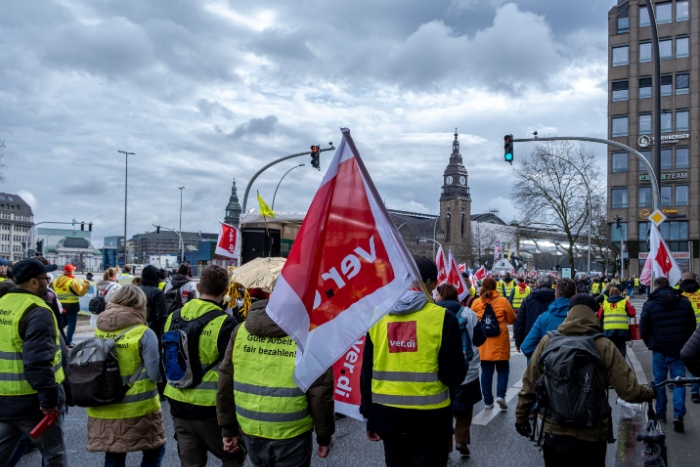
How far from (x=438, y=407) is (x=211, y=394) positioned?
1499 mm

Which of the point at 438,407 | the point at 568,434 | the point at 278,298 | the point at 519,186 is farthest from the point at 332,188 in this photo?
the point at 519,186

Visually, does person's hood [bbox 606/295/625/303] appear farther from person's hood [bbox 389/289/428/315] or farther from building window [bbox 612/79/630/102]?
building window [bbox 612/79/630/102]

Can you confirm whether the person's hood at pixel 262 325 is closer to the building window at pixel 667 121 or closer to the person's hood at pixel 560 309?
the person's hood at pixel 560 309

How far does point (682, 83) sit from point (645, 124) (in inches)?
159

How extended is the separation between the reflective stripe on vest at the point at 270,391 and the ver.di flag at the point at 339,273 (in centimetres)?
46

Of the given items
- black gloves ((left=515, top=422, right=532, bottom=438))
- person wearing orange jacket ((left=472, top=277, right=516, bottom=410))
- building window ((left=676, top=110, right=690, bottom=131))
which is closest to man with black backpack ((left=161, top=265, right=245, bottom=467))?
black gloves ((left=515, top=422, right=532, bottom=438))

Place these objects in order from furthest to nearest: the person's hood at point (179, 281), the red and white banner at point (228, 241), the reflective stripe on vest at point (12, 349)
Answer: the red and white banner at point (228, 241) < the person's hood at point (179, 281) < the reflective stripe on vest at point (12, 349)

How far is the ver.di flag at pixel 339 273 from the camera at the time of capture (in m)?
3.54

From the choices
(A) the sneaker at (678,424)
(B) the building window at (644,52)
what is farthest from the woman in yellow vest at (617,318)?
(B) the building window at (644,52)

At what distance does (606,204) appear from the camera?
196ft

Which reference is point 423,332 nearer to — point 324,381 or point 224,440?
point 324,381

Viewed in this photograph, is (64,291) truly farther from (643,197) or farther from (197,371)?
(643,197)

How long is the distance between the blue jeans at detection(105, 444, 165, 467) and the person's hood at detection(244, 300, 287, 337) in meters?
1.51

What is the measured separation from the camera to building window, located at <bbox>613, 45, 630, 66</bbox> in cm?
5612
